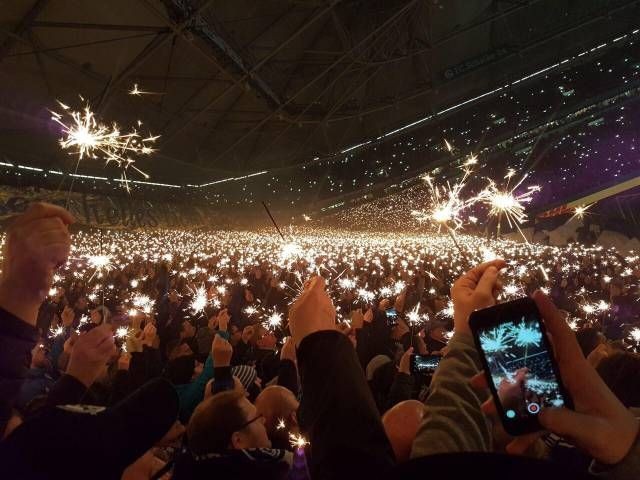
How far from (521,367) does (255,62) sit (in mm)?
9690

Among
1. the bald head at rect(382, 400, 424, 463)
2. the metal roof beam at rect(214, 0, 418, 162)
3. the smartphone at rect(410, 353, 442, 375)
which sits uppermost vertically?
the metal roof beam at rect(214, 0, 418, 162)

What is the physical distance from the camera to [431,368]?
2967 mm

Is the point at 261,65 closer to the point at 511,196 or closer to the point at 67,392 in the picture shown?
the point at 67,392

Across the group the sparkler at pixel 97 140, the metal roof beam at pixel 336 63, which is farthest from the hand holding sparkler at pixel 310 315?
the metal roof beam at pixel 336 63

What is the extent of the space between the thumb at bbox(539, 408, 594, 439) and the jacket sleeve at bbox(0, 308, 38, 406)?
4.34ft

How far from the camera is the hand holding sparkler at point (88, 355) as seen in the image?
5.00 ft

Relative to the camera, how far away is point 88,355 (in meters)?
1.53

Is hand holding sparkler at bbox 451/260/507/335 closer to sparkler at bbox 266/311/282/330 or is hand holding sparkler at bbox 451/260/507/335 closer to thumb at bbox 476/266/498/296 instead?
thumb at bbox 476/266/498/296

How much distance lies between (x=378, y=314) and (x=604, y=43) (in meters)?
13.8

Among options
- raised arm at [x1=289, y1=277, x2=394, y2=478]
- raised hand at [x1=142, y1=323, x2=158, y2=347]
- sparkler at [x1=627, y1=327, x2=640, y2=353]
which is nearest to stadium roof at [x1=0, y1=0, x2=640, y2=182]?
raised hand at [x1=142, y1=323, x2=158, y2=347]

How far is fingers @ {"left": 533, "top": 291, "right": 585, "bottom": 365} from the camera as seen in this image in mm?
994

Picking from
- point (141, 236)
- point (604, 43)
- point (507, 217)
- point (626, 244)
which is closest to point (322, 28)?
point (141, 236)

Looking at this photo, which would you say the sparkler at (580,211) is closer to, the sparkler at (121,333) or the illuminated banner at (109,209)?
the illuminated banner at (109,209)

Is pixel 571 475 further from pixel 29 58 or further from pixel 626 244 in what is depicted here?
pixel 626 244
